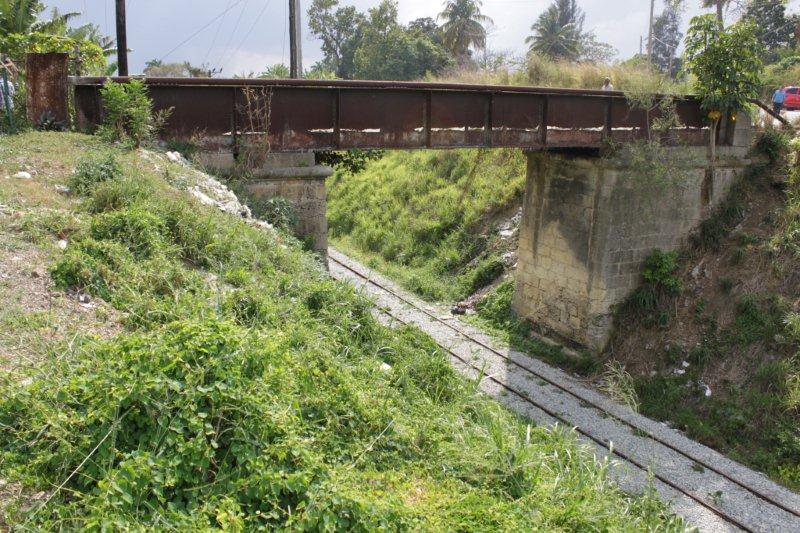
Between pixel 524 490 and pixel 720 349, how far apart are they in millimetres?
10890

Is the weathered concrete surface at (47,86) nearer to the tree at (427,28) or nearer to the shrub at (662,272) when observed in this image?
the shrub at (662,272)

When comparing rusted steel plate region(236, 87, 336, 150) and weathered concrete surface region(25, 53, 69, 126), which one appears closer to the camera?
weathered concrete surface region(25, 53, 69, 126)

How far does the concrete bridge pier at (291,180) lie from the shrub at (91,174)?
9.08 feet

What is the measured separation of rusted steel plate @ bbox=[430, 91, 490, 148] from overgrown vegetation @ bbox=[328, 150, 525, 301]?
692cm

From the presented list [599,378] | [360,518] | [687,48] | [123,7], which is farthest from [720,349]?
[123,7]

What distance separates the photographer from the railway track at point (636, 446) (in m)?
10.2

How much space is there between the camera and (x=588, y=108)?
15281 mm

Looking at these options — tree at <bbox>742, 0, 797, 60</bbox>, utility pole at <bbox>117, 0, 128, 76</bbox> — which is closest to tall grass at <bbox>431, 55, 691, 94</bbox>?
utility pole at <bbox>117, 0, 128, 76</bbox>

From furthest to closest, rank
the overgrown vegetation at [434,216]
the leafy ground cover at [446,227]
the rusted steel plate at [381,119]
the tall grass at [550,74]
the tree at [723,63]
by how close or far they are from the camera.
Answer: the tall grass at [550,74]
the overgrown vegetation at [434,216]
the leafy ground cover at [446,227]
the tree at [723,63]
the rusted steel plate at [381,119]

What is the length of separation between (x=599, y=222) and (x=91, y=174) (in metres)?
11.3

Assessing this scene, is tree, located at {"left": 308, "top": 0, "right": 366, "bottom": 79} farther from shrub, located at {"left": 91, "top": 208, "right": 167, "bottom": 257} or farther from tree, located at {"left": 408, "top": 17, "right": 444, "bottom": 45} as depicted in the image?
shrub, located at {"left": 91, "top": 208, "right": 167, "bottom": 257}

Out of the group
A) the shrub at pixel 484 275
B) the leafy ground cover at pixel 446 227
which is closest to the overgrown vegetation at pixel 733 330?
the leafy ground cover at pixel 446 227

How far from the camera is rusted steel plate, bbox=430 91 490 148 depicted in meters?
13.6

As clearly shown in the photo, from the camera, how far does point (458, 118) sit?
45.6 ft
